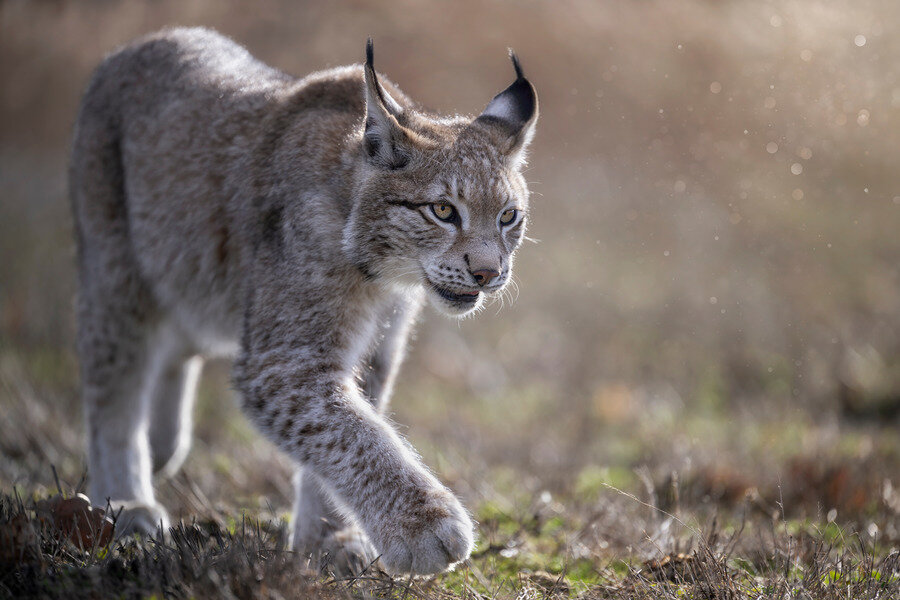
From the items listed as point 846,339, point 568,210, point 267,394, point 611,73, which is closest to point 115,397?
point 267,394

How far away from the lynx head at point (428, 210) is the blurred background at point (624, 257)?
0.61 meters

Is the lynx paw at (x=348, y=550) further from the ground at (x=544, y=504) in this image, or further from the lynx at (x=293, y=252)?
the ground at (x=544, y=504)

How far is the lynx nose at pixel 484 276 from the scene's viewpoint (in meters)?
3.38

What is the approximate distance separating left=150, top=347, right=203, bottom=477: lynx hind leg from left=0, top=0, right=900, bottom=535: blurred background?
25 cm

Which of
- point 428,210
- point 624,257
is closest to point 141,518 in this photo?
point 428,210

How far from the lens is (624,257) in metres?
9.94

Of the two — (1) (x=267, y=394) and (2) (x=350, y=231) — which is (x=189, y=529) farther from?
(2) (x=350, y=231)

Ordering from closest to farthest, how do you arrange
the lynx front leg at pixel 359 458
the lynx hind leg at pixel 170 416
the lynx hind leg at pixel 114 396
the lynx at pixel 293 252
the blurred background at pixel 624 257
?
1. the lynx front leg at pixel 359 458
2. the lynx at pixel 293 252
3. the lynx hind leg at pixel 114 396
4. the lynx hind leg at pixel 170 416
5. the blurred background at pixel 624 257

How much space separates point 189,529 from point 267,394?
1.81 feet

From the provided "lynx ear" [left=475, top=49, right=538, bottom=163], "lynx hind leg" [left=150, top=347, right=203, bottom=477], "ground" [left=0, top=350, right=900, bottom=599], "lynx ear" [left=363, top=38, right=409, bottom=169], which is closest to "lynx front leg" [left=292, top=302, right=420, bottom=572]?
"ground" [left=0, top=350, right=900, bottom=599]

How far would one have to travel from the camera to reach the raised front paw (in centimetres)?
286

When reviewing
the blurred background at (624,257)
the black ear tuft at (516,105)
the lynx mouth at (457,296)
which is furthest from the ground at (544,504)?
the black ear tuft at (516,105)

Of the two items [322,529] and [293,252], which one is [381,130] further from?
[322,529]

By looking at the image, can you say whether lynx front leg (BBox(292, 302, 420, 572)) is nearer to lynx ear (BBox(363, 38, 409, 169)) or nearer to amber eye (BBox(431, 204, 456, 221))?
amber eye (BBox(431, 204, 456, 221))
